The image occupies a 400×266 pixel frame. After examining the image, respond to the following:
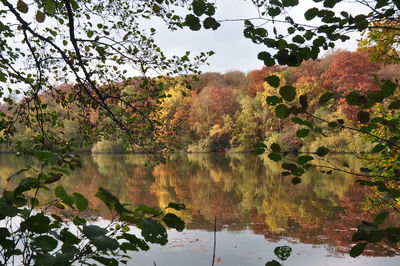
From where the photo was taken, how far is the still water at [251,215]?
19.5 ft

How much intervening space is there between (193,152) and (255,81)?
1043 centimetres

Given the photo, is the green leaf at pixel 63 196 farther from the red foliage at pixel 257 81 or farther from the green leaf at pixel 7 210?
the red foliage at pixel 257 81

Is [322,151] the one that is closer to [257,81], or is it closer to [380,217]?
[380,217]

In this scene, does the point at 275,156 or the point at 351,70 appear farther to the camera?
the point at 351,70

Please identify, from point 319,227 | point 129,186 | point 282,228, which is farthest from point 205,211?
point 129,186

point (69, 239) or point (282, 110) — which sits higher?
point (282, 110)

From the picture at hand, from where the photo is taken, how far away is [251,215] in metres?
8.89

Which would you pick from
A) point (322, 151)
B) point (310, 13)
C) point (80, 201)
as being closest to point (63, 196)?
point (80, 201)

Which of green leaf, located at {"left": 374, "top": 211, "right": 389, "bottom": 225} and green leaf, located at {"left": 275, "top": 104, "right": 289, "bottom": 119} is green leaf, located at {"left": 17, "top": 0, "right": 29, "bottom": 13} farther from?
green leaf, located at {"left": 374, "top": 211, "right": 389, "bottom": 225}

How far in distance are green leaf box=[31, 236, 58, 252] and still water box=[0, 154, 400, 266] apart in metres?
3.12

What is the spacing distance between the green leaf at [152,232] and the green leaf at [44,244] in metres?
0.33

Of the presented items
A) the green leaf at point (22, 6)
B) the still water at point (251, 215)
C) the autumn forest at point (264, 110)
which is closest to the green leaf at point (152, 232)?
the green leaf at point (22, 6)

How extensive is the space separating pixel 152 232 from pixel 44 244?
0.39m

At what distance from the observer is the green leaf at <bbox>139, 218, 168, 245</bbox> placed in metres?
0.92
